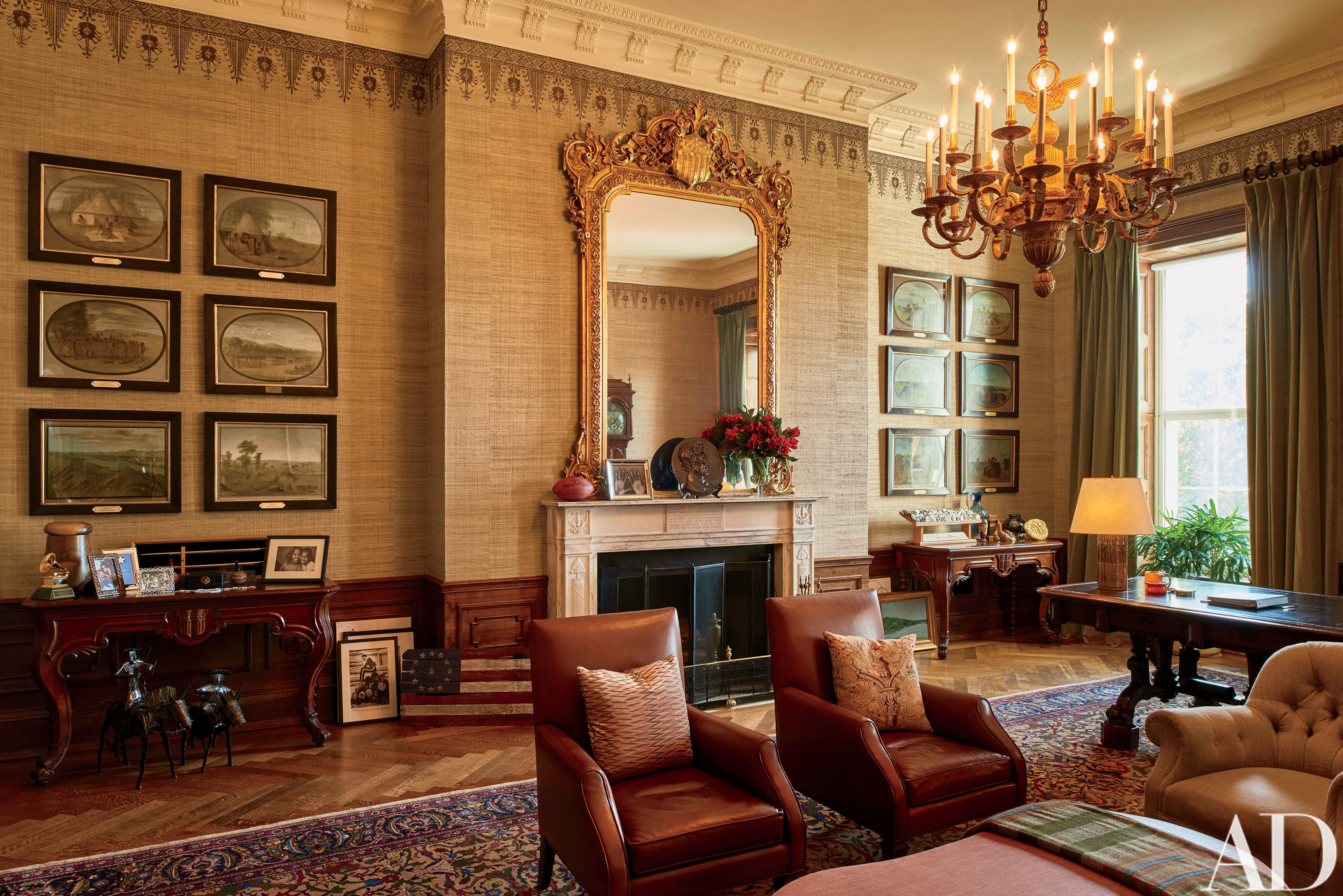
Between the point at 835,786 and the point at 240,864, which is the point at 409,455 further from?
the point at 835,786

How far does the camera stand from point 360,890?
2910 mm

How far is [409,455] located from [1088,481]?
12.6 feet

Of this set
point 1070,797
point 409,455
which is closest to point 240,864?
point 409,455

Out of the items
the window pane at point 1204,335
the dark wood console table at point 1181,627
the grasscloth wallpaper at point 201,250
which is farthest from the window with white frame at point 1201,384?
the grasscloth wallpaper at point 201,250

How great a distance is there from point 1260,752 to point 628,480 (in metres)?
3.33

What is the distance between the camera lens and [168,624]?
4094 millimetres

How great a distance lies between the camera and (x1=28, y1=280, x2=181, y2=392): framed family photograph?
4.30 meters

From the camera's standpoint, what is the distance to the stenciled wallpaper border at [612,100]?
4.88 meters

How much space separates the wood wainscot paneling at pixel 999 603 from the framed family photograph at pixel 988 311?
1.84 metres

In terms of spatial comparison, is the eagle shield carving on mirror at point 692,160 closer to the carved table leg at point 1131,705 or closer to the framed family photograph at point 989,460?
the framed family photograph at point 989,460

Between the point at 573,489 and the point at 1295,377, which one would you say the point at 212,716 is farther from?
the point at 1295,377

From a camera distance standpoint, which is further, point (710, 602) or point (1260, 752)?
point (710, 602)

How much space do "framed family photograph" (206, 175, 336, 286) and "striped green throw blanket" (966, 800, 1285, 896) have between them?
4.38 m

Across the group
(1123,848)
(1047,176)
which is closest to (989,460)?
(1047,176)
